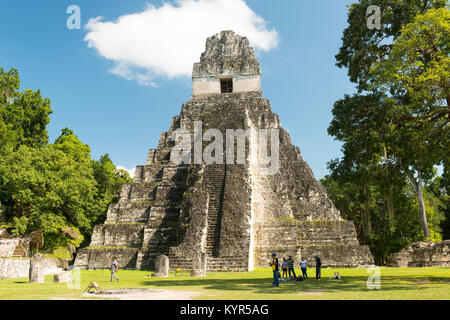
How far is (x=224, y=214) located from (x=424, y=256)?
8.52 m

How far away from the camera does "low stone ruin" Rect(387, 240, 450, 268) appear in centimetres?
1502

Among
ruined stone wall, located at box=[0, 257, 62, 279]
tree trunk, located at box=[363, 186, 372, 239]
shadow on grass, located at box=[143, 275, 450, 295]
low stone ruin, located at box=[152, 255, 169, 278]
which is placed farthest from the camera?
tree trunk, located at box=[363, 186, 372, 239]

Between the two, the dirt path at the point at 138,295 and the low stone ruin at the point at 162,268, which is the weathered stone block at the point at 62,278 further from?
the dirt path at the point at 138,295

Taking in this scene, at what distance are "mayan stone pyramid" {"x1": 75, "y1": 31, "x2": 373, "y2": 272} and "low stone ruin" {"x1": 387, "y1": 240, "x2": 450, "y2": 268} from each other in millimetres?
2381

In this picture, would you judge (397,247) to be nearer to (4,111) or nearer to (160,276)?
(160,276)

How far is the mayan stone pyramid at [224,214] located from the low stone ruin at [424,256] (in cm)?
238

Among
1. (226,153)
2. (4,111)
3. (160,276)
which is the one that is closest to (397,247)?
(226,153)

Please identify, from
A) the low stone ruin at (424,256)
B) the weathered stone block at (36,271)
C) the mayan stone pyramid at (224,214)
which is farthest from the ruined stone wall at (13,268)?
the low stone ruin at (424,256)

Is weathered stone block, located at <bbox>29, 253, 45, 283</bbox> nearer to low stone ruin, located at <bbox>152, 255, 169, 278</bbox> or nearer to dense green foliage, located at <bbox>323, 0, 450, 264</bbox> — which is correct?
low stone ruin, located at <bbox>152, 255, 169, 278</bbox>

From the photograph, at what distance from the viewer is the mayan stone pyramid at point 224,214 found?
47.1 feet

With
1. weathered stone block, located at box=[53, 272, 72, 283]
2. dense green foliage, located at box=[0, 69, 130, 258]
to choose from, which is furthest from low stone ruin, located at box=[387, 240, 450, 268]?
dense green foliage, located at box=[0, 69, 130, 258]

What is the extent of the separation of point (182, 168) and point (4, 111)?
15.0m

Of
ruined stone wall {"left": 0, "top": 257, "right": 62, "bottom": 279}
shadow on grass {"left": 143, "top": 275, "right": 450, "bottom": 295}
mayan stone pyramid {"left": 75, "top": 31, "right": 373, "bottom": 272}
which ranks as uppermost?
mayan stone pyramid {"left": 75, "top": 31, "right": 373, "bottom": 272}

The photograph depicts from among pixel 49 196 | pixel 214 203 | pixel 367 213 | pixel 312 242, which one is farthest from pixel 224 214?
pixel 367 213
